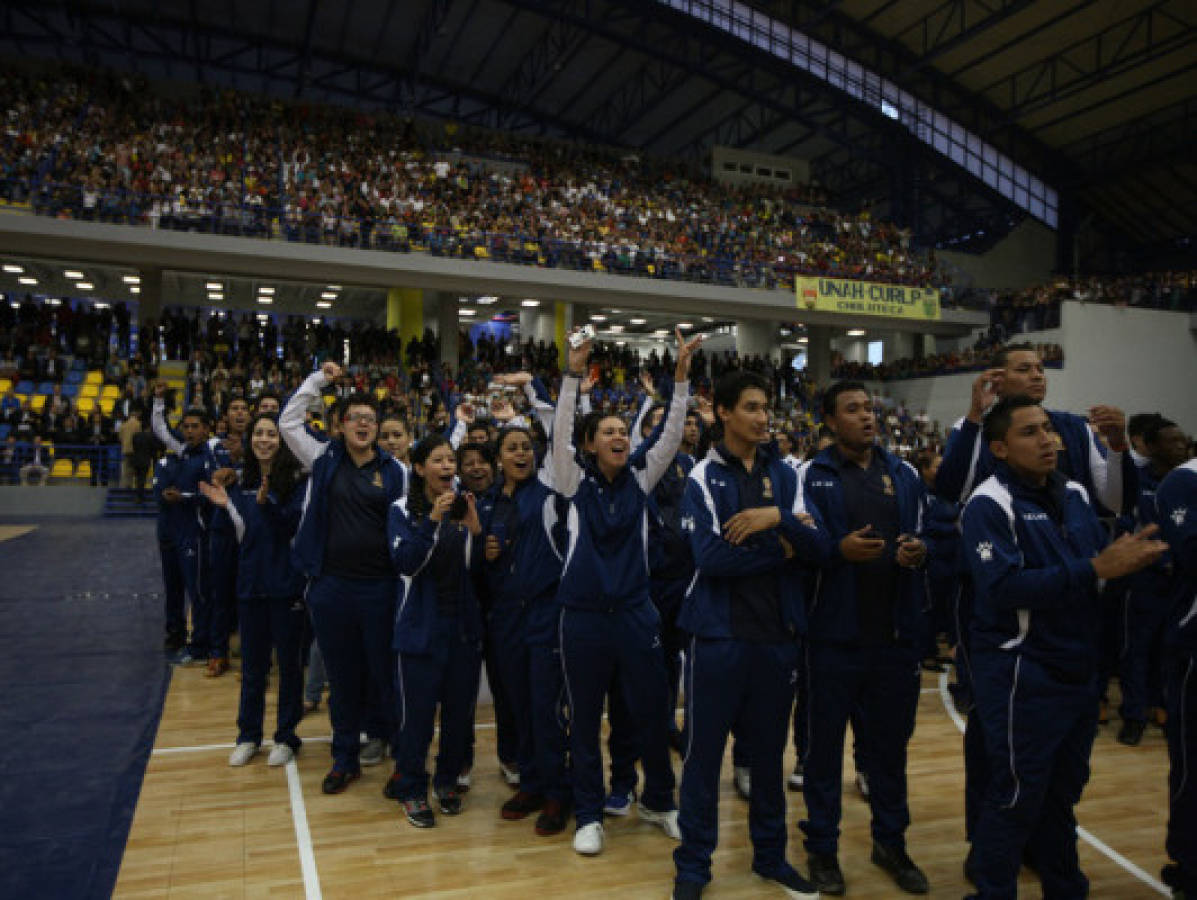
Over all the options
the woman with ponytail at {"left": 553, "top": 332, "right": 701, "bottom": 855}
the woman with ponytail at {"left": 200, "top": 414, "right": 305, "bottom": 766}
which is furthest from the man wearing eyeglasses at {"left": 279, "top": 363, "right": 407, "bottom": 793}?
the woman with ponytail at {"left": 553, "top": 332, "right": 701, "bottom": 855}

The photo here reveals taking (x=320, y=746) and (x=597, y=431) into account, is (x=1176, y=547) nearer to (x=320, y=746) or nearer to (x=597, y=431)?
(x=597, y=431)

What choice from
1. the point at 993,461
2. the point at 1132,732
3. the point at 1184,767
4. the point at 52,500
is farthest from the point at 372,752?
the point at 52,500

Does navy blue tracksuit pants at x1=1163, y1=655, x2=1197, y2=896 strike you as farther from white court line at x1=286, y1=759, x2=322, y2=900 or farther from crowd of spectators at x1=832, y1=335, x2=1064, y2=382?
crowd of spectators at x1=832, y1=335, x2=1064, y2=382

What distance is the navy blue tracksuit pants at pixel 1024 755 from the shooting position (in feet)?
9.30

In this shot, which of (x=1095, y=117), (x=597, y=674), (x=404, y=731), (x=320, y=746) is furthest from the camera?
(x=1095, y=117)

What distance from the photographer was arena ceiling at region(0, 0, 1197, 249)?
2273 centimetres

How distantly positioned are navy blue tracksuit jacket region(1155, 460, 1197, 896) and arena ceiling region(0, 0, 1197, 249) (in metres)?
22.5

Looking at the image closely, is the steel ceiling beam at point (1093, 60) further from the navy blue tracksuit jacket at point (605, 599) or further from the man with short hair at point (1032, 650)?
the navy blue tracksuit jacket at point (605, 599)

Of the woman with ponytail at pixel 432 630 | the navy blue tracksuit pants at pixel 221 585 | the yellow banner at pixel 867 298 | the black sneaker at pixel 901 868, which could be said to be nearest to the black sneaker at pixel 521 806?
the woman with ponytail at pixel 432 630

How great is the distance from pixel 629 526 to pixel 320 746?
2679 millimetres

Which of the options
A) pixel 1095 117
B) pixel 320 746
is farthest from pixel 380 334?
pixel 1095 117

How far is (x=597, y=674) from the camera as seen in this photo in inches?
145

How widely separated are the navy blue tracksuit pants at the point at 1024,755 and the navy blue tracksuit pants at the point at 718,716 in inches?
29.3

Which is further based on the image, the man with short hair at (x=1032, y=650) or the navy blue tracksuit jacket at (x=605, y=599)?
the navy blue tracksuit jacket at (x=605, y=599)
